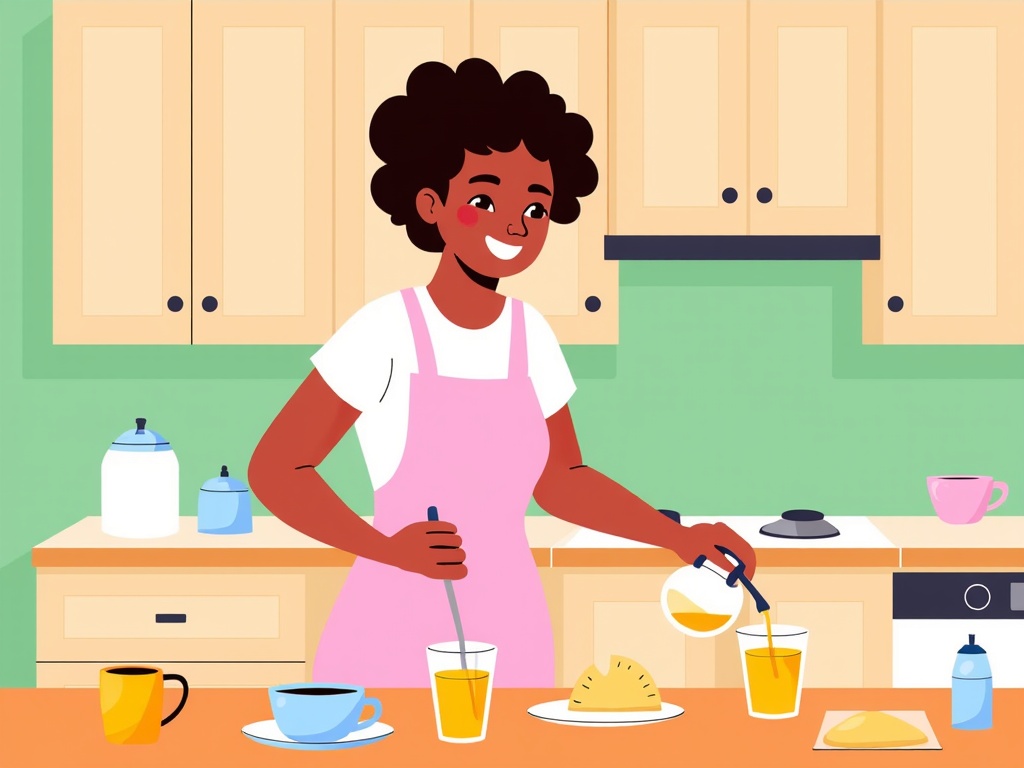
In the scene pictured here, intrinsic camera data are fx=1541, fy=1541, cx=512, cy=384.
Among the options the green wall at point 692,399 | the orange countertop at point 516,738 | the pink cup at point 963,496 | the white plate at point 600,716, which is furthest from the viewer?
the green wall at point 692,399

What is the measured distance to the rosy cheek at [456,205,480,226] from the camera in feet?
7.64

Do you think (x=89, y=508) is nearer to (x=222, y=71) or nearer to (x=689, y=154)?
(x=222, y=71)

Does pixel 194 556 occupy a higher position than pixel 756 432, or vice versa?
pixel 756 432

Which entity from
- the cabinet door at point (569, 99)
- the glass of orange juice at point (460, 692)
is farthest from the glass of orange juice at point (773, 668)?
the cabinet door at point (569, 99)

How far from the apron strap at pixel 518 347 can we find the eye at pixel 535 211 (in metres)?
0.14

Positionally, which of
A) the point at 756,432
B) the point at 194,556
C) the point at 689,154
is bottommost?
the point at 194,556

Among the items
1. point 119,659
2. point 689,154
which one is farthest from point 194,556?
point 689,154

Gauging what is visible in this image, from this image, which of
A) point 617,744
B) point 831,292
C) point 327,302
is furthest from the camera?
point 831,292

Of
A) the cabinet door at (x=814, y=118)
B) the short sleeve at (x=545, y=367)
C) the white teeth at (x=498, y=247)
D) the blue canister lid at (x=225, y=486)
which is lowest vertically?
the blue canister lid at (x=225, y=486)

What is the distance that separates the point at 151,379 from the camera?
160 inches

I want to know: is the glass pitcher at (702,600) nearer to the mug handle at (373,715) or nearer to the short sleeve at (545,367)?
the mug handle at (373,715)

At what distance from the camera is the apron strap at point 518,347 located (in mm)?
2412

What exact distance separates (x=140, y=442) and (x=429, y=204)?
5.43 ft

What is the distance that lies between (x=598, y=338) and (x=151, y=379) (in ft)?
4.01
